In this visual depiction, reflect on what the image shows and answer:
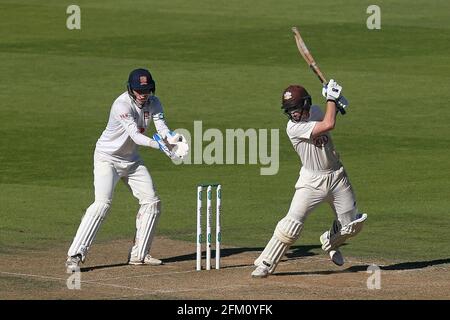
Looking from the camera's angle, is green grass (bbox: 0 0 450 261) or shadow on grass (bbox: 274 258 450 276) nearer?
shadow on grass (bbox: 274 258 450 276)

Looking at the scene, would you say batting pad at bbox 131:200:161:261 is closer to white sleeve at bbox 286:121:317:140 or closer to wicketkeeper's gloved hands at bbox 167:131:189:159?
wicketkeeper's gloved hands at bbox 167:131:189:159

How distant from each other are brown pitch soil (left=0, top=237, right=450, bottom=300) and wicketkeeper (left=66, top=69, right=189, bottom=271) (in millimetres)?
404

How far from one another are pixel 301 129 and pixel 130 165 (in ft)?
7.55

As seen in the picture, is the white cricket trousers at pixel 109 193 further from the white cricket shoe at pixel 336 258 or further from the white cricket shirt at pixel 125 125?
the white cricket shoe at pixel 336 258

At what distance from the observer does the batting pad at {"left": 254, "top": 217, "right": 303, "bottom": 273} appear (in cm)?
1595

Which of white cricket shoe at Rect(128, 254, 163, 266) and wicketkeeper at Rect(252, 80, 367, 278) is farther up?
wicketkeeper at Rect(252, 80, 367, 278)

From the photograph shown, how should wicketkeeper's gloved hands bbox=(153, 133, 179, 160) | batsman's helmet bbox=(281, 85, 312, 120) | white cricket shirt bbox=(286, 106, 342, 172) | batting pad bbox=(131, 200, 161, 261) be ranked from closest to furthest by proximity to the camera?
batsman's helmet bbox=(281, 85, 312, 120) < white cricket shirt bbox=(286, 106, 342, 172) < wicketkeeper's gloved hands bbox=(153, 133, 179, 160) < batting pad bbox=(131, 200, 161, 261)

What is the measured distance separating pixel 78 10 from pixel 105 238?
22.1 meters

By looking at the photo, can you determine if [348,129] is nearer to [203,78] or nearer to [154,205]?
[203,78]

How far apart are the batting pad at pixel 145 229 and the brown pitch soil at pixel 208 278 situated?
214mm


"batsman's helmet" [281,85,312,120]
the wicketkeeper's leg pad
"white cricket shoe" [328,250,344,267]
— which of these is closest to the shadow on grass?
"white cricket shoe" [328,250,344,267]

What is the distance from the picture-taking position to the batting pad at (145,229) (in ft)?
55.5

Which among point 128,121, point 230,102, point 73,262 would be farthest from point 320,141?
point 230,102
